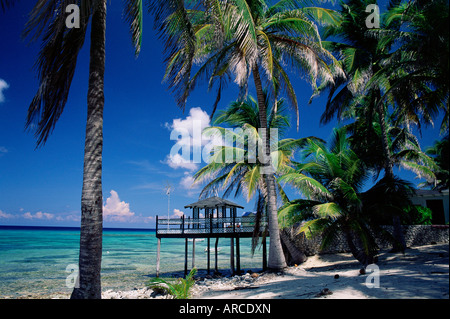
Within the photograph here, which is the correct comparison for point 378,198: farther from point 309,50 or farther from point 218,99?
point 218,99

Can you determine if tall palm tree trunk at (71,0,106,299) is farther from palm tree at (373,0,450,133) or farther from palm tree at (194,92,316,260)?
palm tree at (194,92,316,260)

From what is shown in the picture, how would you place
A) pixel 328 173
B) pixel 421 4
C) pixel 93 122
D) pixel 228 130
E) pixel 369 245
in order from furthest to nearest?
1. pixel 228 130
2. pixel 328 173
3. pixel 369 245
4. pixel 421 4
5. pixel 93 122

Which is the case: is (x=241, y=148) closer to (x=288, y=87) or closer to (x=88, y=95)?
(x=288, y=87)

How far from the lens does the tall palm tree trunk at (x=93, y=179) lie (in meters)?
5.26

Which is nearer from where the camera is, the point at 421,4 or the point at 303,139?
the point at 421,4

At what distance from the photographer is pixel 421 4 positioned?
8492mm

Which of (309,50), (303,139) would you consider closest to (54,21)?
(309,50)

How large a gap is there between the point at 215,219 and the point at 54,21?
14452 millimetres

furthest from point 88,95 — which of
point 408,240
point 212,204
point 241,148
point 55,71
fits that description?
point 408,240

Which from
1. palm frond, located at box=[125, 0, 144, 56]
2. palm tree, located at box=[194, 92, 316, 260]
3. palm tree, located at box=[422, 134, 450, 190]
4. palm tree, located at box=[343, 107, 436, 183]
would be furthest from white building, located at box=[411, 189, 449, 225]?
palm frond, located at box=[125, 0, 144, 56]

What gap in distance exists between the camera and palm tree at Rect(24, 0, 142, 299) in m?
5.28

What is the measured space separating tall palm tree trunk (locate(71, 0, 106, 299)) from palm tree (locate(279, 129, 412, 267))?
617 cm

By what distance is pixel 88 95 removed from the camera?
5.91 meters

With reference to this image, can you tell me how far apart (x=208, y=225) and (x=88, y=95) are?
13.9m
